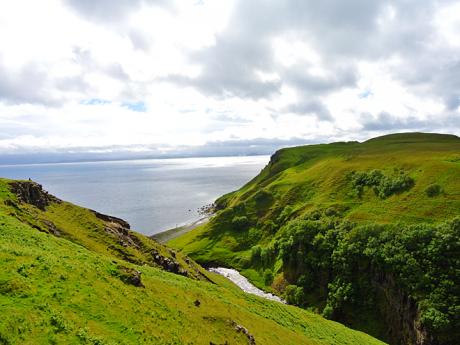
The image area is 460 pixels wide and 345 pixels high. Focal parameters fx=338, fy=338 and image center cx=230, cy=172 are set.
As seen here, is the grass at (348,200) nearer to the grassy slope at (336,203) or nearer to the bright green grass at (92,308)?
the grassy slope at (336,203)

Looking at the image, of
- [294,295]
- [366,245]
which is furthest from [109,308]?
[294,295]

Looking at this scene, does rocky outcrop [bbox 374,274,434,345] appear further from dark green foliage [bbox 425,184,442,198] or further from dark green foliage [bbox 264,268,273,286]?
dark green foliage [bbox 264,268,273,286]

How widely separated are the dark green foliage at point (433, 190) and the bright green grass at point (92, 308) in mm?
82880

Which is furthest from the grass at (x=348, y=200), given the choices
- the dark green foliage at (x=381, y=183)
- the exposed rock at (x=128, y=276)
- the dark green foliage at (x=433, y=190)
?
the exposed rock at (x=128, y=276)

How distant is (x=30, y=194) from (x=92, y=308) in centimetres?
6091

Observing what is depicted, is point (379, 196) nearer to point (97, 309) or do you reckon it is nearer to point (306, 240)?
point (306, 240)

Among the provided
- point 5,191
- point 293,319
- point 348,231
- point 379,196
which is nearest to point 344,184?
point 379,196

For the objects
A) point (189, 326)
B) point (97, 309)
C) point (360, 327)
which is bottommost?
point (360, 327)

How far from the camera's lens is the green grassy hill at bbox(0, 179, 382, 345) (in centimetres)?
2284

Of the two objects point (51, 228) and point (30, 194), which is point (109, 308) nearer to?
point (51, 228)

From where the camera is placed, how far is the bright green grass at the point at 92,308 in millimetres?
22391

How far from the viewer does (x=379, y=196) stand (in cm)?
12450

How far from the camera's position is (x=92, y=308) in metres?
26.8

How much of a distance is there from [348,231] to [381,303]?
2508 cm
